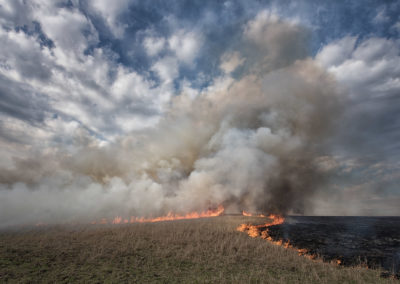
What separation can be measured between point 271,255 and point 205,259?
31.3ft

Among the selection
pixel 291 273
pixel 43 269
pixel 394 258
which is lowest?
pixel 394 258

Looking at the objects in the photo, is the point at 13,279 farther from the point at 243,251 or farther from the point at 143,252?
the point at 243,251

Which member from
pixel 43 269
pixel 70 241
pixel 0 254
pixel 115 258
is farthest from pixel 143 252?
pixel 0 254

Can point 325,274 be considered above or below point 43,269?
below

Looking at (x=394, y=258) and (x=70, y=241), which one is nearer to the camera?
(x=70, y=241)

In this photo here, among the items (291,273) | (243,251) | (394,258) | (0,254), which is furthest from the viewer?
(394,258)

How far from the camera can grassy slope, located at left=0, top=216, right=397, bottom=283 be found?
57.8 ft

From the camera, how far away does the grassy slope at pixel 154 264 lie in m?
17.6

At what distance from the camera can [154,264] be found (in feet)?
71.2

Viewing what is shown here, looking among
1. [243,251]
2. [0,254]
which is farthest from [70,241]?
[243,251]

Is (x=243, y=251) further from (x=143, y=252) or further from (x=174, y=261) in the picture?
(x=143, y=252)

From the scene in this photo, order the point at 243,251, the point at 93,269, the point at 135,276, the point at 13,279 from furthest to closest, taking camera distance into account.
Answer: the point at 243,251, the point at 93,269, the point at 135,276, the point at 13,279

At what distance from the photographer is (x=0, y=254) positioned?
22.5m

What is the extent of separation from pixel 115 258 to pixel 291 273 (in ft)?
64.5
